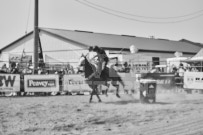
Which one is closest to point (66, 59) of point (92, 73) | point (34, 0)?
point (34, 0)

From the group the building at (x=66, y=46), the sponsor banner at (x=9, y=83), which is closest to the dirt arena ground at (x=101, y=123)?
the sponsor banner at (x=9, y=83)

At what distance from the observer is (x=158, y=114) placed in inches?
348

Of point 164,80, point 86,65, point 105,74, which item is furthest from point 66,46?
point 86,65

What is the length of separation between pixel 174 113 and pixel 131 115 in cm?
134

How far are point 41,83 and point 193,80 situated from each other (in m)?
8.67

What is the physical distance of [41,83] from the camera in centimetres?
1714

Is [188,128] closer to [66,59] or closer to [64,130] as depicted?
[64,130]

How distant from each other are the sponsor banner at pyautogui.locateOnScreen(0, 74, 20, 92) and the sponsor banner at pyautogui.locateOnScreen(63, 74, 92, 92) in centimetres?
272

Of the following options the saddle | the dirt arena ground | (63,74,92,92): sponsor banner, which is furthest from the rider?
(63,74,92,92): sponsor banner

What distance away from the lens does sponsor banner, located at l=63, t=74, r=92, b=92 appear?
17.3 m

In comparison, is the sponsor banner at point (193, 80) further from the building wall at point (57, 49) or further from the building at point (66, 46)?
the building wall at point (57, 49)

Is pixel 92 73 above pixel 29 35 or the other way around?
the other way around

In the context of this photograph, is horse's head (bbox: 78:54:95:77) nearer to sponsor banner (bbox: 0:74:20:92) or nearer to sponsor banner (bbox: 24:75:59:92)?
sponsor banner (bbox: 24:75:59:92)

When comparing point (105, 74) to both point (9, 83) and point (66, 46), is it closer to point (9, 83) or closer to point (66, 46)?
point (9, 83)
